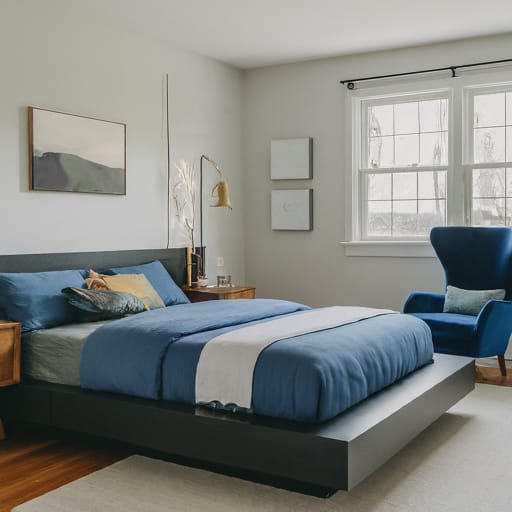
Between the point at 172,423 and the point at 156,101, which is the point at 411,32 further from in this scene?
the point at 172,423

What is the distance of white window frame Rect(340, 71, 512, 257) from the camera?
5.62 meters

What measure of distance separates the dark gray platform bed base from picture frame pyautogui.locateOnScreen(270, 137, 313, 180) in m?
2.96

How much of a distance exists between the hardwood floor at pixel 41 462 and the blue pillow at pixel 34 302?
63 cm

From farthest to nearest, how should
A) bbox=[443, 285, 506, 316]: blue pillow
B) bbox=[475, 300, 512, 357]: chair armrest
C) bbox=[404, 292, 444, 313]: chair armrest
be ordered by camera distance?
bbox=[404, 292, 444, 313]: chair armrest → bbox=[443, 285, 506, 316]: blue pillow → bbox=[475, 300, 512, 357]: chair armrest

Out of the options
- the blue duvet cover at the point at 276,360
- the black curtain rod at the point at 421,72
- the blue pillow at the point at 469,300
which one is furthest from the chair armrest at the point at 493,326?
the black curtain rod at the point at 421,72

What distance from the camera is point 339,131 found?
6.16 m

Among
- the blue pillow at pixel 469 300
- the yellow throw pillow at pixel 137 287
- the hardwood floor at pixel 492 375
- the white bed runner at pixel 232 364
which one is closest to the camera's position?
the white bed runner at pixel 232 364

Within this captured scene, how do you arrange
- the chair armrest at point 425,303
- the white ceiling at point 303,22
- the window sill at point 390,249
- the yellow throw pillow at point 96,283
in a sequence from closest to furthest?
the yellow throw pillow at point 96,283 → the white ceiling at point 303,22 → the chair armrest at point 425,303 → the window sill at point 390,249

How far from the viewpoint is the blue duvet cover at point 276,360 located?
111 inches

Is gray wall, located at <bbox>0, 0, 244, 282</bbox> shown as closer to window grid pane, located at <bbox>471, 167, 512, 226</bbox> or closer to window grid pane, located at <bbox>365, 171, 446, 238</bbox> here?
window grid pane, located at <bbox>365, 171, 446, 238</bbox>

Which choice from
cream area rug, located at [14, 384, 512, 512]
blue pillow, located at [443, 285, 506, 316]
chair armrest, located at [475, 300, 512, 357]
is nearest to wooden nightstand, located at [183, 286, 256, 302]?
blue pillow, located at [443, 285, 506, 316]

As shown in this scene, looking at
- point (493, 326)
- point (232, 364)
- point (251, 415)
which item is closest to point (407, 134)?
point (493, 326)

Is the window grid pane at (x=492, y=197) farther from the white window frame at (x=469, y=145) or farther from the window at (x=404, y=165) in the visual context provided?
the window at (x=404, y=165)

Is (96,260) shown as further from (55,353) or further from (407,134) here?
(407,134)
